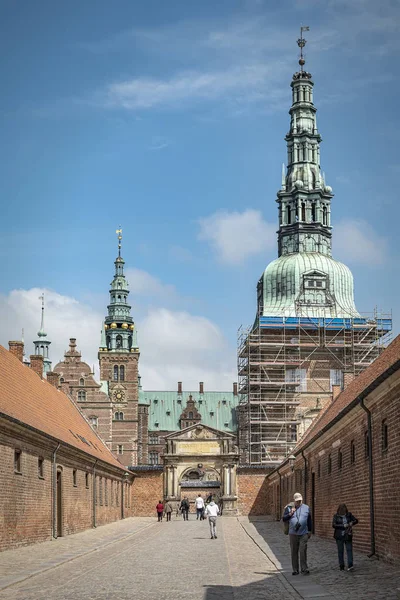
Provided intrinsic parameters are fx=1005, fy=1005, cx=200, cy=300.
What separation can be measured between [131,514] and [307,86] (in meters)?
49.8

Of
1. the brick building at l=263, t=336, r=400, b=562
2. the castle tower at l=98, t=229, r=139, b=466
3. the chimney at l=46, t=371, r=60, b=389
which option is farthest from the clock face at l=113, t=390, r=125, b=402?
the brick building at l=263, t=336, r=400, b=562

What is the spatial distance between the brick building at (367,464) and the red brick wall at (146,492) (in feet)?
101

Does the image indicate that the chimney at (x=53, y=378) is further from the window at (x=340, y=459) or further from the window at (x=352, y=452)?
the window at (x=352, y=452)

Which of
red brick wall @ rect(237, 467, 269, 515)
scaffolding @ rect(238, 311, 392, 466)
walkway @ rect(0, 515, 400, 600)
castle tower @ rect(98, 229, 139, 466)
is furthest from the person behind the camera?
castle tower @ rect(98, 229, 139, 466)

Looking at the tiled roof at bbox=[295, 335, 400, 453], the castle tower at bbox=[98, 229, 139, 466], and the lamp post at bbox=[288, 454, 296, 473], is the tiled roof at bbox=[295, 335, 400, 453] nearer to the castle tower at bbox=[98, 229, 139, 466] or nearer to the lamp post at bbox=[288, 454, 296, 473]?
the lamp post at bbox=[288, 454, 296, 473]

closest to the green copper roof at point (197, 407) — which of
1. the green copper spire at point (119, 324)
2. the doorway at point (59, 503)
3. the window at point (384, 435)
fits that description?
the green copper spire at point (119, 324)

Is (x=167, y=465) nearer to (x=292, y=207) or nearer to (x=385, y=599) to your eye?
(x=292, y=207)

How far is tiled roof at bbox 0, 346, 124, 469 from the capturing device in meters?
28.5

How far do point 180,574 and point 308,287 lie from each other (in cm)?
6788

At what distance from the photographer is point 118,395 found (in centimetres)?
10300

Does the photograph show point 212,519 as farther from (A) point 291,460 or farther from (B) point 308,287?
(B) point 308,287

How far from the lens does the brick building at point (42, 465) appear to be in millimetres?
24859

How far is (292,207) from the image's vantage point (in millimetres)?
92000

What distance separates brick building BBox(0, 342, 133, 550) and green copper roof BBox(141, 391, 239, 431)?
76187 mm
